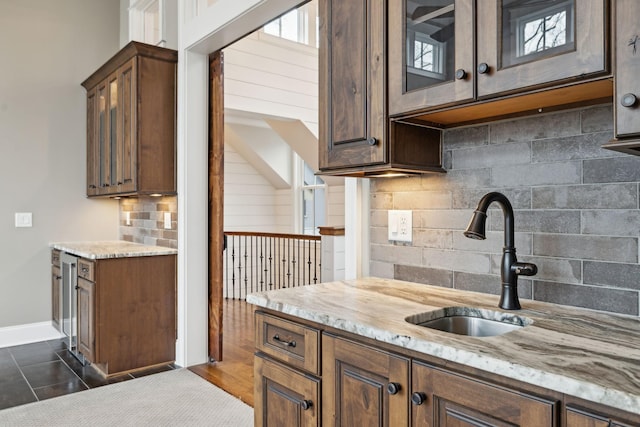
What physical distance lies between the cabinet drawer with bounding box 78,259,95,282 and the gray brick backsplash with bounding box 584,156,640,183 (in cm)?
304

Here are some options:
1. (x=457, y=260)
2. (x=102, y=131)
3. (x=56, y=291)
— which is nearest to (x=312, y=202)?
(x=102, y=131)

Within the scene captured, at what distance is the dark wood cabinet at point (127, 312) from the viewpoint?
3.28 meters

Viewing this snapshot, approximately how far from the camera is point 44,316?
14.1 ft

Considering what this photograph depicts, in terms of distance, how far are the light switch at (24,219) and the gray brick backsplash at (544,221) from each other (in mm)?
4096

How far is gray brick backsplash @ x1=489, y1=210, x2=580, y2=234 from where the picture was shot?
5.04ft

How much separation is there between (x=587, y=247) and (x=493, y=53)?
0.68 meters

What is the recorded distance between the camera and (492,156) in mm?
1764

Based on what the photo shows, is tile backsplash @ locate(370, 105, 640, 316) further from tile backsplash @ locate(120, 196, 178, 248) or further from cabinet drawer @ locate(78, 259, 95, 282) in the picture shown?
cabinet drawer @ locate(78, 259, 95, 282)

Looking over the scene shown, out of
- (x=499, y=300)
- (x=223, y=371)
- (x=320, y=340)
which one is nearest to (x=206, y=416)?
(x=223, y=371)

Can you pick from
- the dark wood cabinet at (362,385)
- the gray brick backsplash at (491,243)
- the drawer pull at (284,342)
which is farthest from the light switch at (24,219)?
the gray brick backsplash at (491,243)

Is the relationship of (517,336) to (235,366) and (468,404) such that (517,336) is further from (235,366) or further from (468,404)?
(235,366)

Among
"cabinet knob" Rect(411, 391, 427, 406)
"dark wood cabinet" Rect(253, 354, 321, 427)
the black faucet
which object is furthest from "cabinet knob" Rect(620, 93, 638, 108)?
"dark wood cabinet" Rect(253, 354, 321, 427)

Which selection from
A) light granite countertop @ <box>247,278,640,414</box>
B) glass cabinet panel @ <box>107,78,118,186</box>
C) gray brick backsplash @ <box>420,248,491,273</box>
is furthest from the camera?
glass cabinet panel @ <box>107,78,118,186</box>

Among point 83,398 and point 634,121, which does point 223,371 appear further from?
point 634,121
